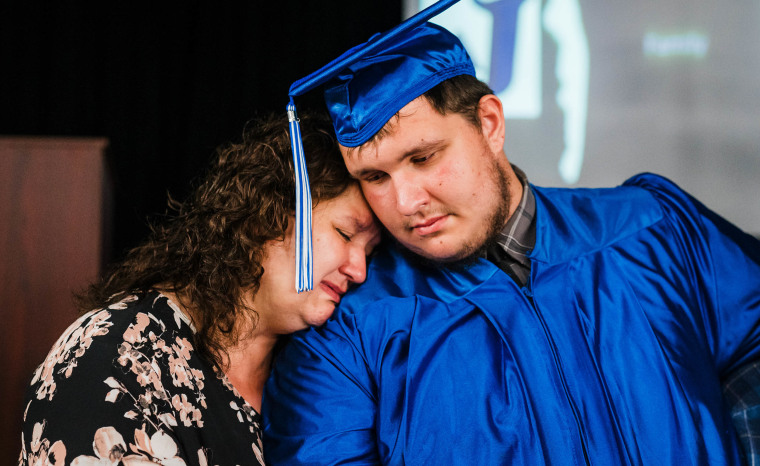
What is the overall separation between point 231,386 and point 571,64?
2.10m

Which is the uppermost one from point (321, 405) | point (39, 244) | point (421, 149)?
point (421, 149)

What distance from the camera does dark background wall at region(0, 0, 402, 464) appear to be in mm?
2857

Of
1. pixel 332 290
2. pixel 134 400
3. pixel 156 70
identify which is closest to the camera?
pixel 134 400

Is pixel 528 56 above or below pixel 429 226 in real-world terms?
above

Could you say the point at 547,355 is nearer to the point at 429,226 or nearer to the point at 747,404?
the point at 429,226

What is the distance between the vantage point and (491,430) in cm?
133

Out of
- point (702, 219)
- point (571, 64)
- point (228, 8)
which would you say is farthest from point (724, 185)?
point (228, 8)

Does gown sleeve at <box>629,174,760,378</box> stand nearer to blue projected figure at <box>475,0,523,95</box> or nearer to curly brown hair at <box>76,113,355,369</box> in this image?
curly brown hair at <box>76,113,355,369</box>

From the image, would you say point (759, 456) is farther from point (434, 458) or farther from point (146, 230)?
point (146, 230)

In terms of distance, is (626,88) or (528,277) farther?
(626,88)

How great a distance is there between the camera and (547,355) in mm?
1381

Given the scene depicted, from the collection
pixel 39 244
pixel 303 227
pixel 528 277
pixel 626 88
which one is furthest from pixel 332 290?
pixel 626 88

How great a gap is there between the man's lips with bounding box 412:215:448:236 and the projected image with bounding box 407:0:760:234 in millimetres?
1534

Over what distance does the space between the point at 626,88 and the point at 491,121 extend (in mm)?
1581
